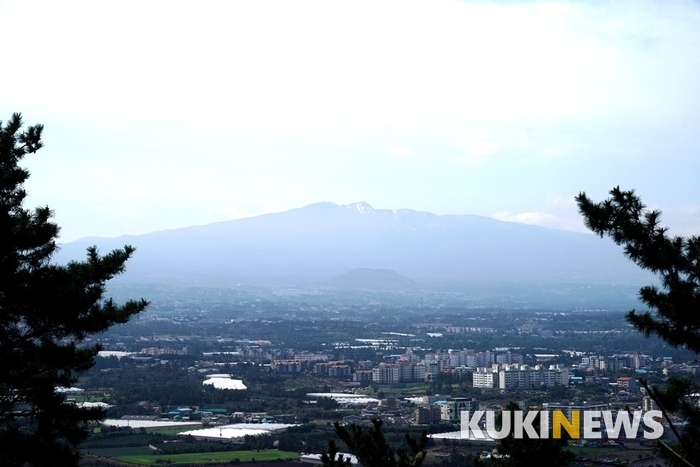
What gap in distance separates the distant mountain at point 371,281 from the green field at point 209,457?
110108 millimetres

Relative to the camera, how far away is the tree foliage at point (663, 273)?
657 centimetres

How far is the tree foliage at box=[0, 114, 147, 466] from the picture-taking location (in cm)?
736

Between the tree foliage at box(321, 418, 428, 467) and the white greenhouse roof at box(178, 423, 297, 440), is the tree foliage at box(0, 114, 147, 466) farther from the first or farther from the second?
the white greenhouse roof at box(178, 423, 297, 440)

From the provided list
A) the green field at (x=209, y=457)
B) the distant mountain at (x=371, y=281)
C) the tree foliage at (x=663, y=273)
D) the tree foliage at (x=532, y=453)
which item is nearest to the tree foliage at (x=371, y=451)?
the tree foliage at (x=532, y=453)

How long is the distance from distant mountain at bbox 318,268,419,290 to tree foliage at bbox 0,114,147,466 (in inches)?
4788

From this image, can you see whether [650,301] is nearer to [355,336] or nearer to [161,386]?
[161,386]

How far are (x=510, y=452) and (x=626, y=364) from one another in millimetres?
34028

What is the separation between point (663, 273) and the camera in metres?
6.70

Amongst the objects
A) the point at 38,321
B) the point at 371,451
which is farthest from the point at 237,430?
the point at 371,451

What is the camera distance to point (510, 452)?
24.0 ft

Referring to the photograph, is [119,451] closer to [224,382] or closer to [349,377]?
[224,382]

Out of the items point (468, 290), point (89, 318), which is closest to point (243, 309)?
point (468, 290)

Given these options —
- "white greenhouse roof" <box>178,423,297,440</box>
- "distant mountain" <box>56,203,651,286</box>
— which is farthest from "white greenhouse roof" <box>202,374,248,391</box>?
"distant mountain" <box>56,203,651,286</box>

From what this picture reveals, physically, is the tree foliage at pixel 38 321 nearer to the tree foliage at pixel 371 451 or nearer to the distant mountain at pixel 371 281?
the tree foliage at pixel 371 451
